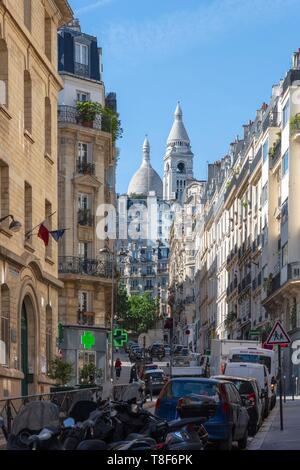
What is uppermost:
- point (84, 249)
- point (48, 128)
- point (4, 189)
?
point (48, 128)

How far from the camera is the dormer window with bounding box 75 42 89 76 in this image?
200 feet

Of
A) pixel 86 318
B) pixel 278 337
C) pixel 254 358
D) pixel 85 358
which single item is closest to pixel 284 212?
pixel 86 318

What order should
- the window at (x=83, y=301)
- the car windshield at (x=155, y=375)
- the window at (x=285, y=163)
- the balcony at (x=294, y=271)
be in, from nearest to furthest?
the window at (x=83, y=301)
the car windshield at (x=155, y=375)
the balcony at (x=294, y=271)
the window at (x=285, y=163)

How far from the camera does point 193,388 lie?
22688 mm

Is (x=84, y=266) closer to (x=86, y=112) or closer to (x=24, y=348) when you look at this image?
(x=86, y=112)

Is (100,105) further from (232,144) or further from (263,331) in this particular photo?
(232,144)

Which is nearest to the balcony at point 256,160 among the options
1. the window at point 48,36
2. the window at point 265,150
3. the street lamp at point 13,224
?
the window at point 265,150

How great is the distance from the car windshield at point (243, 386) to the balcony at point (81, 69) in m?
32.6

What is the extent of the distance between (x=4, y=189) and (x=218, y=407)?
11.3 m

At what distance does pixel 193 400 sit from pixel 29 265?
1426 centimetres

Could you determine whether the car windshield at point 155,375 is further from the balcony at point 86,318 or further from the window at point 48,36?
the window at point 48,36

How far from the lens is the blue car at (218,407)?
844 inches

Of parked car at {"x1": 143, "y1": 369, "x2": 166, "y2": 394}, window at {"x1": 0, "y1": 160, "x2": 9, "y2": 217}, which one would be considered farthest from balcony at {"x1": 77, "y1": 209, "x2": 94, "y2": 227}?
window at {"x1": 0, "y1": 160, "x2": 9, "y2": 217}

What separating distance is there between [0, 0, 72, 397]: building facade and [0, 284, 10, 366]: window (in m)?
0.03
